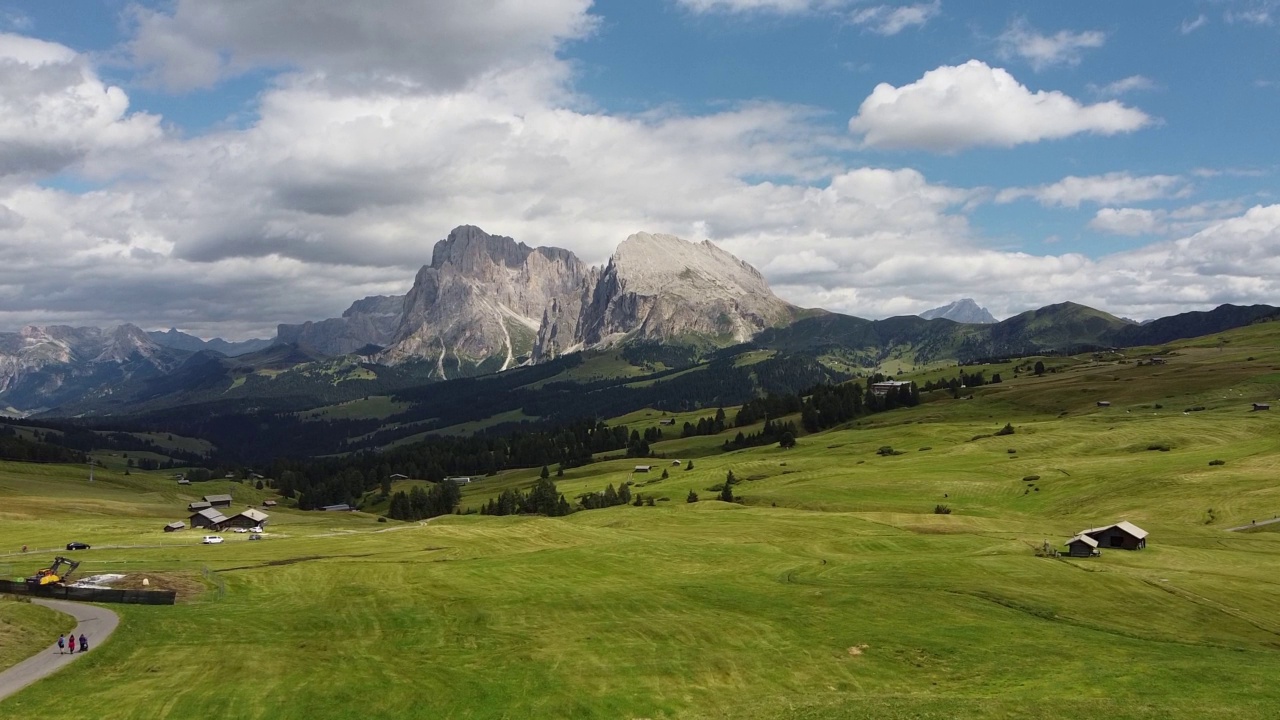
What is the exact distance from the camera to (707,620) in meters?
63.2

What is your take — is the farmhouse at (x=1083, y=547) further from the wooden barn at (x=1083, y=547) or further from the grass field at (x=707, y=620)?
the grass field at (x=707, y=620)

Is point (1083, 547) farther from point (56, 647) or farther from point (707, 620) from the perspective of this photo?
point (56, 647)

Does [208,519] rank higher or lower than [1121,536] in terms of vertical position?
lower

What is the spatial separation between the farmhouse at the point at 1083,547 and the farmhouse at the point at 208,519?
471ft

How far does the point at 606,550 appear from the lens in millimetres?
98250

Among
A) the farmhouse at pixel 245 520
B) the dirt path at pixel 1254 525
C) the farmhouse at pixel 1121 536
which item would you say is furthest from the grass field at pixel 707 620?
the farmhouse at pixel 245 520

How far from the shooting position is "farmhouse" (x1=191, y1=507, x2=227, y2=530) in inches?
6093

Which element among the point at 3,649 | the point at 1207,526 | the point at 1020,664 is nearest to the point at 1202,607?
the point at 1020,664

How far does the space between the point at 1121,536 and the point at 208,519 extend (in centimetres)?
15624

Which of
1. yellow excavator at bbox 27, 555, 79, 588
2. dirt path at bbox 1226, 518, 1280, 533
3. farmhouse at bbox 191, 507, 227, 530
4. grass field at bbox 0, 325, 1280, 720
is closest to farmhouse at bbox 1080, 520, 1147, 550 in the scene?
grass field at bbox 0, 325, 1280, 720

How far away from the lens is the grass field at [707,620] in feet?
146

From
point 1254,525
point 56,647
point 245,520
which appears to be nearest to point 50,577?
point 56,647

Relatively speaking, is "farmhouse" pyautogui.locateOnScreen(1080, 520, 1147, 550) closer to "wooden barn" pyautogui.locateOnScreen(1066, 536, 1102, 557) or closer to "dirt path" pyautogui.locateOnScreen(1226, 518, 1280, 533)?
"wooden barn" pyautogui.locateOnScreen(1066, 536, 1102, 557)

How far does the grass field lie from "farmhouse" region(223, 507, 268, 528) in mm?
31095
